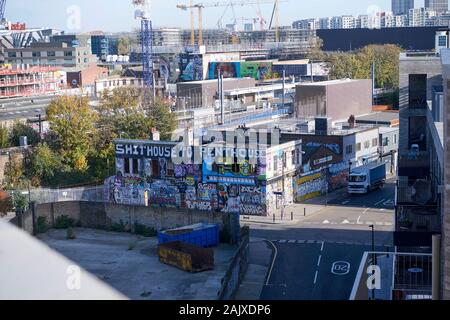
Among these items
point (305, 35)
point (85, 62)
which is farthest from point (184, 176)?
point (305, 35)

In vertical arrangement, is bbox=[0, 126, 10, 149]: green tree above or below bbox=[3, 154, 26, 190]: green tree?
above

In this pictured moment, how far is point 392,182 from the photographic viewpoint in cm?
1221

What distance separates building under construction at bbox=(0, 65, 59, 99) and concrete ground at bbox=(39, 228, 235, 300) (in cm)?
1332

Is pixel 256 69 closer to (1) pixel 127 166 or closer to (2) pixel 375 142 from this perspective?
(2) pixel 375 142

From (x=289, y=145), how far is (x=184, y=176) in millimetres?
1512

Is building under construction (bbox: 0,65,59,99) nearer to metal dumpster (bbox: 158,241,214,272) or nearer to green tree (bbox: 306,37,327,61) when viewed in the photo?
green tree (bbox: 306,37,327,61)

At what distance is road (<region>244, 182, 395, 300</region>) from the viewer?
6957 mm

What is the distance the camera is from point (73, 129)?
13.7m

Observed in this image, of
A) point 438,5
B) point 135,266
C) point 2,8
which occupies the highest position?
point 438,5

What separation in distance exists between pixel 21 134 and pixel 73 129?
4.63 feet

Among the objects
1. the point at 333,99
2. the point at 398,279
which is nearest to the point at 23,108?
the point at 333,99

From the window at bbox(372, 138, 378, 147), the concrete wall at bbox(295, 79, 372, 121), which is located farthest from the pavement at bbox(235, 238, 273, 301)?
the concrete wall at bbox(295, 79, 372, 121)

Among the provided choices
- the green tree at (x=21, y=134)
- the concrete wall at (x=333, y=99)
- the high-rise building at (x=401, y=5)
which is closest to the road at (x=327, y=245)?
the concrete wall at (x=333, y=99)
